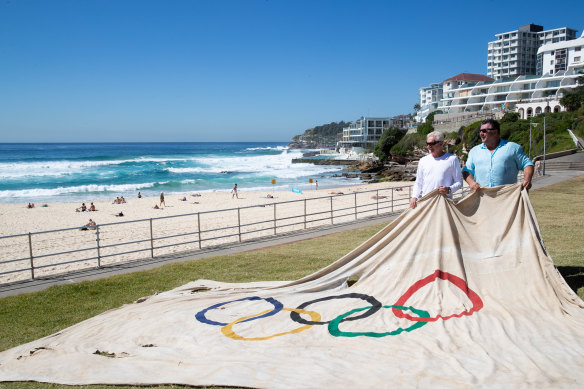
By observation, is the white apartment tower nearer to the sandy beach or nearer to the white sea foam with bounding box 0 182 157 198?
the white sea foam with bounding box 0 182 157 198

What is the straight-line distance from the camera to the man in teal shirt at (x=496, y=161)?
16.7 ft

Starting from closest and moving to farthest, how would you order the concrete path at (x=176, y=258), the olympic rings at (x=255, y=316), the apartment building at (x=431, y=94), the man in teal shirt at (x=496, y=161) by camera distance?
1. the olympic rings at (x=255, y=316)
2. the man in teal shirt at (x=496, y=161)
3. the concrete path at (x=176, y=258)
4. the apartment building at (x=431, y=94)

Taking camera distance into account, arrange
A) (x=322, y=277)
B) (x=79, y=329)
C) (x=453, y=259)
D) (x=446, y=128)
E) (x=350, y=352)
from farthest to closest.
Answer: (x=446, y=128)
(x=322, y=277)
(x=79, y=329)
(x=453, y=259)
(x=350, y=352)

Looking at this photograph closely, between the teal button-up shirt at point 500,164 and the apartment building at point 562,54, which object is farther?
the apartment building at point 562,54

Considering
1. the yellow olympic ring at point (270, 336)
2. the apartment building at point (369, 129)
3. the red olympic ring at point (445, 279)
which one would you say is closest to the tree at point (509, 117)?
the apartment building at point (369, 129)

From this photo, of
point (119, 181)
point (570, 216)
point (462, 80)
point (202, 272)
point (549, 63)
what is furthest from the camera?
point (462, 80)

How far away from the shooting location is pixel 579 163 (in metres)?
31.6

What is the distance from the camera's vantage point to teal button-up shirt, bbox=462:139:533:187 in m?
5.10

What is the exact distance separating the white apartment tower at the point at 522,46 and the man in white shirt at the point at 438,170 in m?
134

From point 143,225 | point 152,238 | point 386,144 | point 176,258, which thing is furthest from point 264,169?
point 176,258

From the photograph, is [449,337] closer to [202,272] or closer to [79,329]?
[79,329]

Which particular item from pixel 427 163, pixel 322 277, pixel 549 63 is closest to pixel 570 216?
pixel 427 163

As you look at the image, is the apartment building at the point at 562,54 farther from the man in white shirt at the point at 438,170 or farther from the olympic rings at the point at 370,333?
the olympic rings at the point at 370,333

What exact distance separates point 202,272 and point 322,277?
3648 millimetres
